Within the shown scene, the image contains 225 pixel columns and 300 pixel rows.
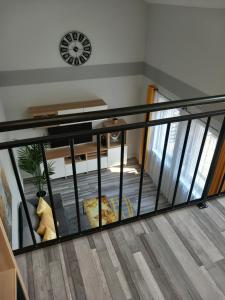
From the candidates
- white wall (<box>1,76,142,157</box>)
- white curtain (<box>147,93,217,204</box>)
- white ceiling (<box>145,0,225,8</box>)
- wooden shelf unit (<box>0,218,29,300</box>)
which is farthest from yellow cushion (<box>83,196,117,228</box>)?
white ceiling (<box>145,0,225,8</box>)

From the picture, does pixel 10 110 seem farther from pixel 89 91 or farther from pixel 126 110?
pixel 126 110

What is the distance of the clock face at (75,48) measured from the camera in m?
4.29

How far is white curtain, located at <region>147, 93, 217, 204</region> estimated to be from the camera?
12.6 feet

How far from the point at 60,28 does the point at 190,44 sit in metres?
2.28

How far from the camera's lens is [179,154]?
4359mm

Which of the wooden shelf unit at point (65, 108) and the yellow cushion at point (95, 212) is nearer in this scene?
the yellow cushion at point (95, 212)

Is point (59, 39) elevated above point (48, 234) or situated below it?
above

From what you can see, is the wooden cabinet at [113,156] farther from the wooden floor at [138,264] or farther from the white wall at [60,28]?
the wooden floor at [138,264]

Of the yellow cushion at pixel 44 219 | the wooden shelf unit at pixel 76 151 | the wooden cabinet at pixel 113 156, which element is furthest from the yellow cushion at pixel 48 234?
the wooden cabinet at pixel 113 156

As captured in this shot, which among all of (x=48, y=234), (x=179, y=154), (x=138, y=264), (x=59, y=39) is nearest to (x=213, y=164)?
(x=138, y=264)

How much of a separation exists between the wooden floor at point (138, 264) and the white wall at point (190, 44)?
233cm

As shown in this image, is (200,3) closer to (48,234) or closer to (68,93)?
→ (68,93)

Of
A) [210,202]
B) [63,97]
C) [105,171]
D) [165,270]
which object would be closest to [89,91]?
[63,97]

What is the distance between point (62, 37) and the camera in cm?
425
